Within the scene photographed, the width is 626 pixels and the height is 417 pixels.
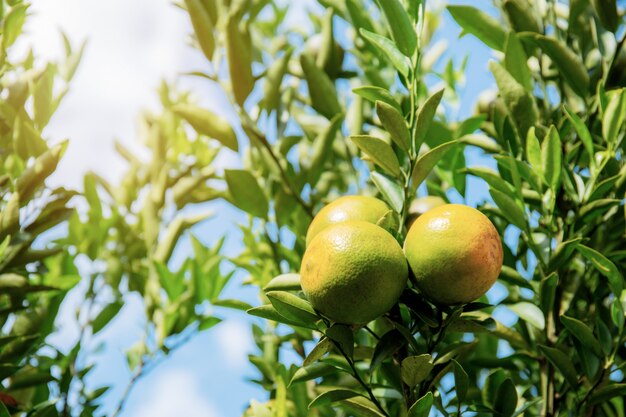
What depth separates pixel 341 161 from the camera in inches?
80.0

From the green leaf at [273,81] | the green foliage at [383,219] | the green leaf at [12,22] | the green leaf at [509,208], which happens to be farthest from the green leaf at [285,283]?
the green leaf at [12,22]

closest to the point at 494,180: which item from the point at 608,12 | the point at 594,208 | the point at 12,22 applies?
the point at 594,208

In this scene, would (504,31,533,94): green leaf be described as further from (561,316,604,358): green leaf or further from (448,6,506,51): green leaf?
(561,316,604,358): green leaf

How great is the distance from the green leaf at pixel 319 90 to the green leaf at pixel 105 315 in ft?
2.35

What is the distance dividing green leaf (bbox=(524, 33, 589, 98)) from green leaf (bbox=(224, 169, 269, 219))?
619mm

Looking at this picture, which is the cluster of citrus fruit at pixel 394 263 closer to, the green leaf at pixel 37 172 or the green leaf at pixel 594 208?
the green leaf at pixel 594 208

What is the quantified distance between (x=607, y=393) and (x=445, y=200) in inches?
18.4

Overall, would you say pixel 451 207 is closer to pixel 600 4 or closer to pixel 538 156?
pixel 538 156

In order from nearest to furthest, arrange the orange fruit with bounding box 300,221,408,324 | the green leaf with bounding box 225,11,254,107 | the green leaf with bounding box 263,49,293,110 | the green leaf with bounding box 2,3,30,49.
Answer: the orange fruit with bounding box 300,221,408,324 < the green leaf with bounding box 2,3,30,49 < the green leaf with bounding box 225,11,254,107 < the green leaf with bounding box 263,49,293,110

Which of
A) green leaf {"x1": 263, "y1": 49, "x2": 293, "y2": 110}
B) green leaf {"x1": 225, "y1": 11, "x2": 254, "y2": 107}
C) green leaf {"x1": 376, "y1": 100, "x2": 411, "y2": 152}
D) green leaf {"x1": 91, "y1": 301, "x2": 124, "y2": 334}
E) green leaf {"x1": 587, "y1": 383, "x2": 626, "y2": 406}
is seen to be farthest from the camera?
green leaf {"x1": 91, "y1": 301, "x2": 124, "y2": 334}

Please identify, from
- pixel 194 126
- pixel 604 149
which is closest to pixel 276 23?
pixel 194 126

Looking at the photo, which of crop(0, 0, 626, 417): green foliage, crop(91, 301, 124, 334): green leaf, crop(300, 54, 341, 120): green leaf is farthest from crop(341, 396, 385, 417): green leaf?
crop(91, 301, 124, 334): green leaf

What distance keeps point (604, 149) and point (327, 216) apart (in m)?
0.58

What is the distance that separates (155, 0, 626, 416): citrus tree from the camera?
0.99 meters
